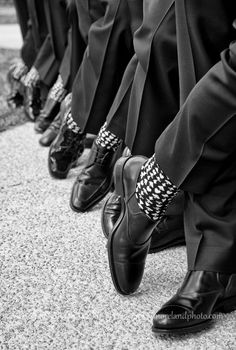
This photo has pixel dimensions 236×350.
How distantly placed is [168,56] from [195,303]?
2.16ft

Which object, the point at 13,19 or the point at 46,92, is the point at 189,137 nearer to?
the point at 46,92

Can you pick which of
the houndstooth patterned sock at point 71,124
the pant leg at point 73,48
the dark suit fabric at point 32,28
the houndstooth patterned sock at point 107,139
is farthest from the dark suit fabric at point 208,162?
the dark suit fabric at point 32,28

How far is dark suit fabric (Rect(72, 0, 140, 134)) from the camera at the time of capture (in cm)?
207

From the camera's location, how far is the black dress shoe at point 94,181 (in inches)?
85.8

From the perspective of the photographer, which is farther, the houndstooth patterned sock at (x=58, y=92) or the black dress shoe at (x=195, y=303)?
the houndstooth patterned sock at (x=58, y=92)

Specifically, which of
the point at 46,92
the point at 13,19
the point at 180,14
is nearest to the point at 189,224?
the point at 180,14

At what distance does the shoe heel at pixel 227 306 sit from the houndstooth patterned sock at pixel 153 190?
0.26 metres

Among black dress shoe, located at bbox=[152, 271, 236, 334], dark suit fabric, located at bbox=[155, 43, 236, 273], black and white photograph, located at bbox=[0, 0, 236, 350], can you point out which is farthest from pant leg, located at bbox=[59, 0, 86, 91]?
black dress shoe, located at bbox=[152, 271, 236, 334]

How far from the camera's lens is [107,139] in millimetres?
2127

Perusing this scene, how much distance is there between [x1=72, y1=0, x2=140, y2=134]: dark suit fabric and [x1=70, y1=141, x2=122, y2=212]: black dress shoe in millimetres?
128

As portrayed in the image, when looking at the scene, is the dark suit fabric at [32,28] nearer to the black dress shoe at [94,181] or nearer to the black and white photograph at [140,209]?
the black and white photograph at [140,209]

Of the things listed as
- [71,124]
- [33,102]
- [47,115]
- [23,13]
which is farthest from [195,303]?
[23,13]

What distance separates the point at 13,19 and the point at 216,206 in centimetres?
793

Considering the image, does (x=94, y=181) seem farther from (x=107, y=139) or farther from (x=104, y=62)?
(x=104, y=62)
